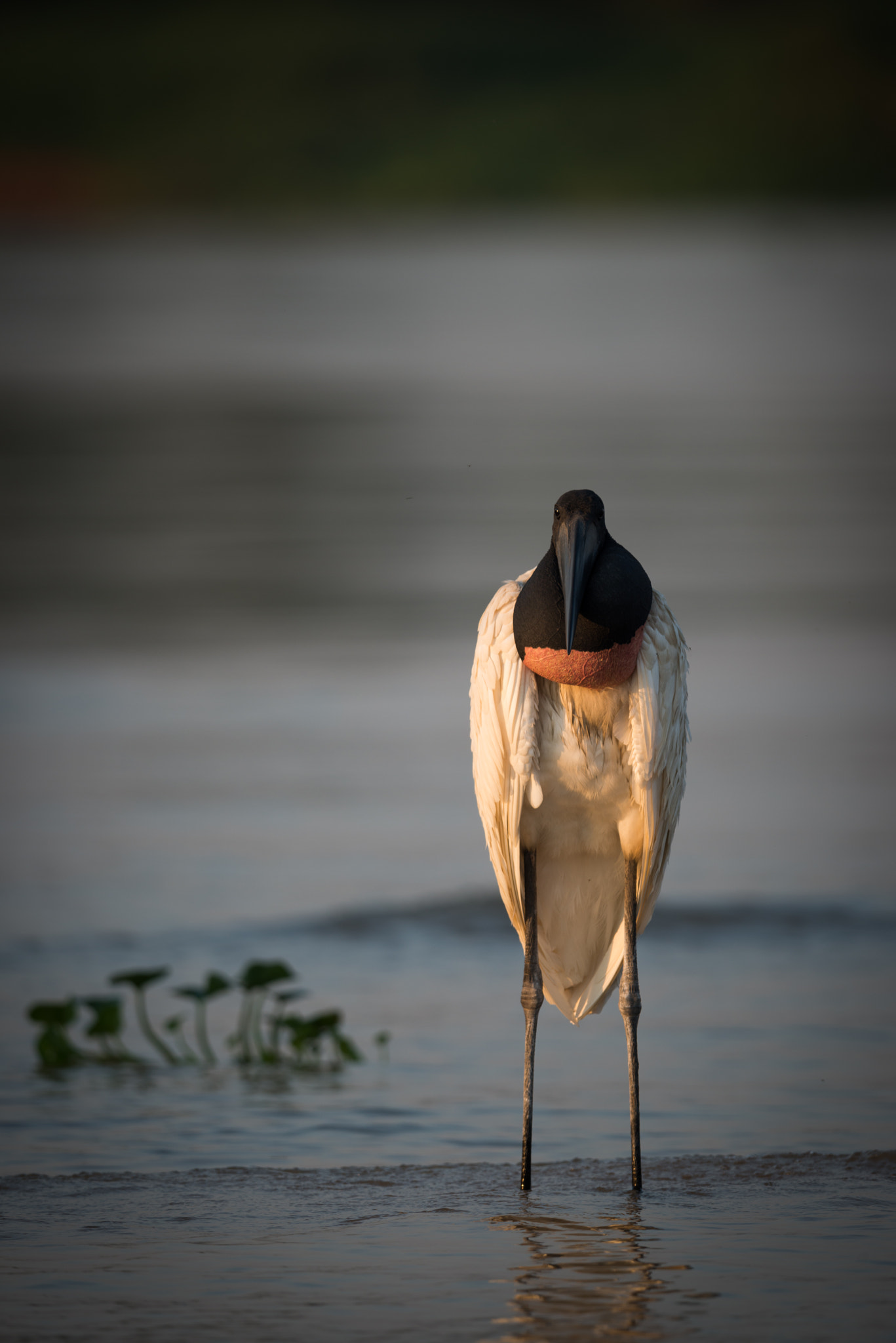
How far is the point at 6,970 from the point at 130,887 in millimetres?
1274

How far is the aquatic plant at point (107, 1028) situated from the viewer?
748 cm

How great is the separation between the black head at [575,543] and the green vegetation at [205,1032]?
250 cm

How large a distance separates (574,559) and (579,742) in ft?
2.16

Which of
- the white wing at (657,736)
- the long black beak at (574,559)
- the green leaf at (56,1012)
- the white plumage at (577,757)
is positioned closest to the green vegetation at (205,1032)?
the green leaf at (56,1012)

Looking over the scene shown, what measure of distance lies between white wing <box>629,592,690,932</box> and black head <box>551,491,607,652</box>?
1.21ft

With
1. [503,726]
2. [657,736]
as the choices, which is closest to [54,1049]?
[503,726]

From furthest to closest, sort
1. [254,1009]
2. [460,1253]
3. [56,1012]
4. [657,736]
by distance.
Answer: [254,1009], [56,1012], [657,736], [460,1253]

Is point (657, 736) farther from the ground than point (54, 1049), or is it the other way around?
point (657, 736)

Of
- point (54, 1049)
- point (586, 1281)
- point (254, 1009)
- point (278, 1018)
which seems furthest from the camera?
point (254, 1009)

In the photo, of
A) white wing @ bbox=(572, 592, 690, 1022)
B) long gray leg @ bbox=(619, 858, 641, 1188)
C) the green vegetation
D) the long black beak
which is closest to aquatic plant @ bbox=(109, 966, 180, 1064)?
the green vegetation

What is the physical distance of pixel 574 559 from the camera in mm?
5484

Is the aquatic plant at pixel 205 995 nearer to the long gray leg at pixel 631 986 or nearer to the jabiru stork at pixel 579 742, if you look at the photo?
the jabiru stork at pixel 579 742

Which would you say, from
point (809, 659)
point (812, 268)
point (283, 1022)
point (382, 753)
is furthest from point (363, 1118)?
point (812, 268)

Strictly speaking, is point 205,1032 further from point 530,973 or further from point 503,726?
point 503,726
